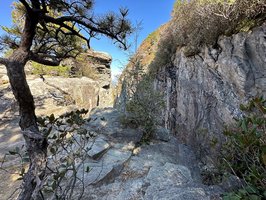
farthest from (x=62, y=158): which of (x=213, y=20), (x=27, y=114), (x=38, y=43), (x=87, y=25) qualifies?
(x=213, y=20)

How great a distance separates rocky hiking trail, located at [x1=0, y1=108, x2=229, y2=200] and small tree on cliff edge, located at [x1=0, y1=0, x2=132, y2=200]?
0.66 meters

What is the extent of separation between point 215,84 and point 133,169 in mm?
2341

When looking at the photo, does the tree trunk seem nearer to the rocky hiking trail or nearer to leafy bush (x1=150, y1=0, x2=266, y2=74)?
the rocky hiking trail

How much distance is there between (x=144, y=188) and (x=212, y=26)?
3.45 metres

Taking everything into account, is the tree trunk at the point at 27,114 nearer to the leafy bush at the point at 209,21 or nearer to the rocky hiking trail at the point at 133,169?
the rocky hiking trail at the point at 133,169

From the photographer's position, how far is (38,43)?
137 inches

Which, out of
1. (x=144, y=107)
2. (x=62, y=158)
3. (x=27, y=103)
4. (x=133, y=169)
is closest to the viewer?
(x=27, y=103)

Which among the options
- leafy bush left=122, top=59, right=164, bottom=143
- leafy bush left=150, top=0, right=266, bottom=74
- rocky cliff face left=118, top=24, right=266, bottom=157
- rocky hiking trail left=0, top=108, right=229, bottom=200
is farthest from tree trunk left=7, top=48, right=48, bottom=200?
leafy bush left=150, top=0, right=266, bottom=74

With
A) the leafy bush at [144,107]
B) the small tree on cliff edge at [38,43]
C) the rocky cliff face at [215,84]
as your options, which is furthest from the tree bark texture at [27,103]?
the rocky cliff face at [215,84]

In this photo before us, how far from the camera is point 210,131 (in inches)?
150

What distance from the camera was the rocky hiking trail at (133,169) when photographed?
209 cm

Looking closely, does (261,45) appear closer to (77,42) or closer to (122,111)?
(122,111)

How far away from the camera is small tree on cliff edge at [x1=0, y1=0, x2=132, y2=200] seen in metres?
1.85

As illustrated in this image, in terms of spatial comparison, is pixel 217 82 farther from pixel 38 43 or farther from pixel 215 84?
pixel 38 43
